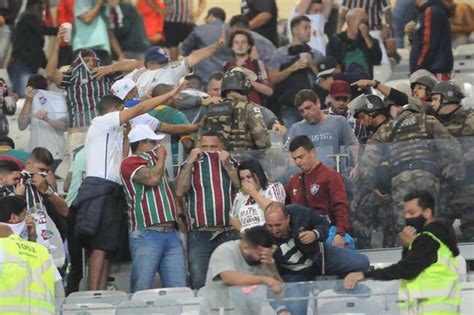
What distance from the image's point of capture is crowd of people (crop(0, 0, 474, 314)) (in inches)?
769

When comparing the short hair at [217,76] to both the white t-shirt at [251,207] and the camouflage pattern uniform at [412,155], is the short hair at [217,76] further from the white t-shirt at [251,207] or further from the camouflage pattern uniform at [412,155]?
the white t-shirt at [251,207]

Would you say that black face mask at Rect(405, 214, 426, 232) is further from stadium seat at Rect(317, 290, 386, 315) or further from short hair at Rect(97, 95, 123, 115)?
short hair at Rect(97, 95, 123, 115)

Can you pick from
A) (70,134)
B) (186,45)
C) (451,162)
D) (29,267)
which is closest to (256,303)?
(29,267)

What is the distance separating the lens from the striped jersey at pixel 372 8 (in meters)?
29.1

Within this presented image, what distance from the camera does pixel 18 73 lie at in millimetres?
28375

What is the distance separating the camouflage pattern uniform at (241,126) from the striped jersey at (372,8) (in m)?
6.85

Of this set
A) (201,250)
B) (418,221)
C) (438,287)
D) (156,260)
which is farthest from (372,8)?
(438,287)

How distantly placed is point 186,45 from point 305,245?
8.98m

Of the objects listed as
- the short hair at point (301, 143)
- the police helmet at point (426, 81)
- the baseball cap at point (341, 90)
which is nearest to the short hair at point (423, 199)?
the short hair at point (301, 143)

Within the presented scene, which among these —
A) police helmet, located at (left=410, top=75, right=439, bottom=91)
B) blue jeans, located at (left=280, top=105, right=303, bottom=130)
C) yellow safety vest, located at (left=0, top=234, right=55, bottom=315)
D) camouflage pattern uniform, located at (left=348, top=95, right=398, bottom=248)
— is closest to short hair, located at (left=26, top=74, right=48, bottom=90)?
blue jeans, located at (left=280, top=105, right=303, bottom=130)

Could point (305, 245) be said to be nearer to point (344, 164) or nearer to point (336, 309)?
point (336, 309)

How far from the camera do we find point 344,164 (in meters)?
21.6

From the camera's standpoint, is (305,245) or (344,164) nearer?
(305,245)

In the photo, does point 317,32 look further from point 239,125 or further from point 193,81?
point 239,125
